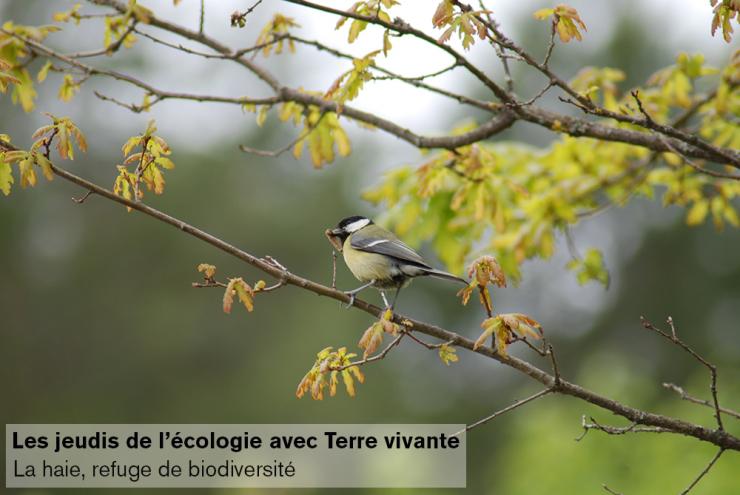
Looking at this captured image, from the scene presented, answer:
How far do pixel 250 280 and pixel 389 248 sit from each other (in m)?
12.2

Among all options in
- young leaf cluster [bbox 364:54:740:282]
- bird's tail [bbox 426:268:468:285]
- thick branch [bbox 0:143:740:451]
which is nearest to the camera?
thick branch [bbox 0:143:740:451]

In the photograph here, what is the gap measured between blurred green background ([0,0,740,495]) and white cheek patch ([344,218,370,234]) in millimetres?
10010

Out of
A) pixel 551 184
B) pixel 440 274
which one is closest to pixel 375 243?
pixel 440 274

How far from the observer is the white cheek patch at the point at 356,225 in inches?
182

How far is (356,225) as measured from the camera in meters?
4.70

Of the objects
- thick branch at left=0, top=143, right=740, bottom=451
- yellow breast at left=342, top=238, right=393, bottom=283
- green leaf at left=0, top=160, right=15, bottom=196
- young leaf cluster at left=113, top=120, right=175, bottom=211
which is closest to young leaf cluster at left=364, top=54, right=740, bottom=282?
yellow breast at left=342, top=238, right=393, bottom=283

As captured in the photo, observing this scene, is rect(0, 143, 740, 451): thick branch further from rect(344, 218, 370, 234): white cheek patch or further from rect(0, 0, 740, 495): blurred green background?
rect(0, 0, 740, 495): blurred green background

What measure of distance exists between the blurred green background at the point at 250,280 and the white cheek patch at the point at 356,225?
10010mm

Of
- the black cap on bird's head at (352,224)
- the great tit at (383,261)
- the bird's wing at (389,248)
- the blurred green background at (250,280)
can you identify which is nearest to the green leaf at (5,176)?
the great tit at (383,261)

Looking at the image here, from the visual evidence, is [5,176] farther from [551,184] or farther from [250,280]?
[250,280]

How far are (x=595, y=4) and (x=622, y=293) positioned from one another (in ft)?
20.1

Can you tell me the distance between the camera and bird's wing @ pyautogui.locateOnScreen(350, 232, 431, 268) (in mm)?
3855

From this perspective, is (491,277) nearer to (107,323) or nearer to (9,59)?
(9,59)

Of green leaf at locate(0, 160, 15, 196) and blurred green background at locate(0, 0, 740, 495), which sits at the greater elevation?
blurred green background at locate(0, 0, 740, 495)
